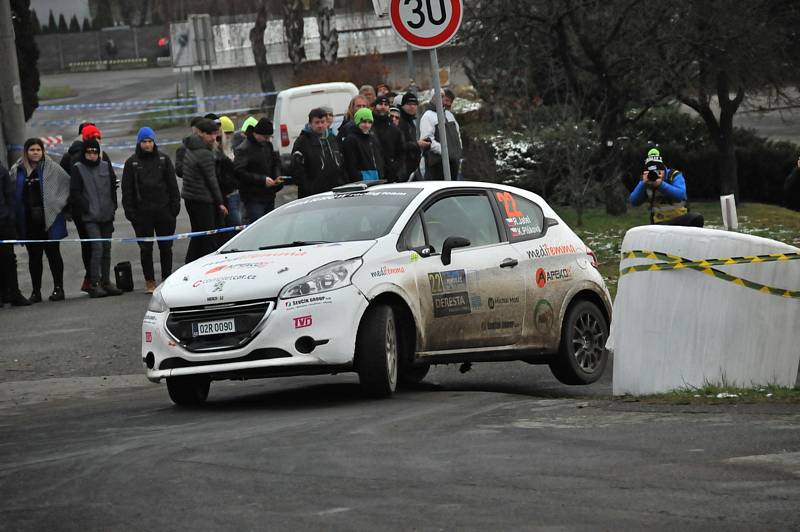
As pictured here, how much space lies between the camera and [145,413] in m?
10.9

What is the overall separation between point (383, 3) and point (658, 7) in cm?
1300

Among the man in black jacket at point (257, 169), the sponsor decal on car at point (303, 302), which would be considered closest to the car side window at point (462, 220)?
the sponsor decal on car at point (303, 302)

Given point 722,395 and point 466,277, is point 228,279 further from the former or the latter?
point 722,395

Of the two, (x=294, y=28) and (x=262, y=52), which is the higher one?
(x=294, y=28)

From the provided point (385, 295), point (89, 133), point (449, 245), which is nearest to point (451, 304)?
point (449, 245)

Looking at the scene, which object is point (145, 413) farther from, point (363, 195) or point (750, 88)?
point (750, 88)

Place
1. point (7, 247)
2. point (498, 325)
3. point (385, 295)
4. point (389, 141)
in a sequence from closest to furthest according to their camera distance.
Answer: point (385, 295) < point (498, 325) < point (7, 247) < point (389, 141)

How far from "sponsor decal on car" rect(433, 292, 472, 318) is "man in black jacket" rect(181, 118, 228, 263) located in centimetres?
771

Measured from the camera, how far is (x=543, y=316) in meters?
12.3

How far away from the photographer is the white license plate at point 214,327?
414 inches

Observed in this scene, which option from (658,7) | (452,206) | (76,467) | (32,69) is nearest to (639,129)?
(658,7)

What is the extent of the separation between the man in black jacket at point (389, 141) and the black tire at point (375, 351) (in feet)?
27.1

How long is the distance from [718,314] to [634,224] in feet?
63.9

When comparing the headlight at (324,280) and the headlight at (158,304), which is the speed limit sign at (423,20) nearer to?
the headlight at (324,280)
